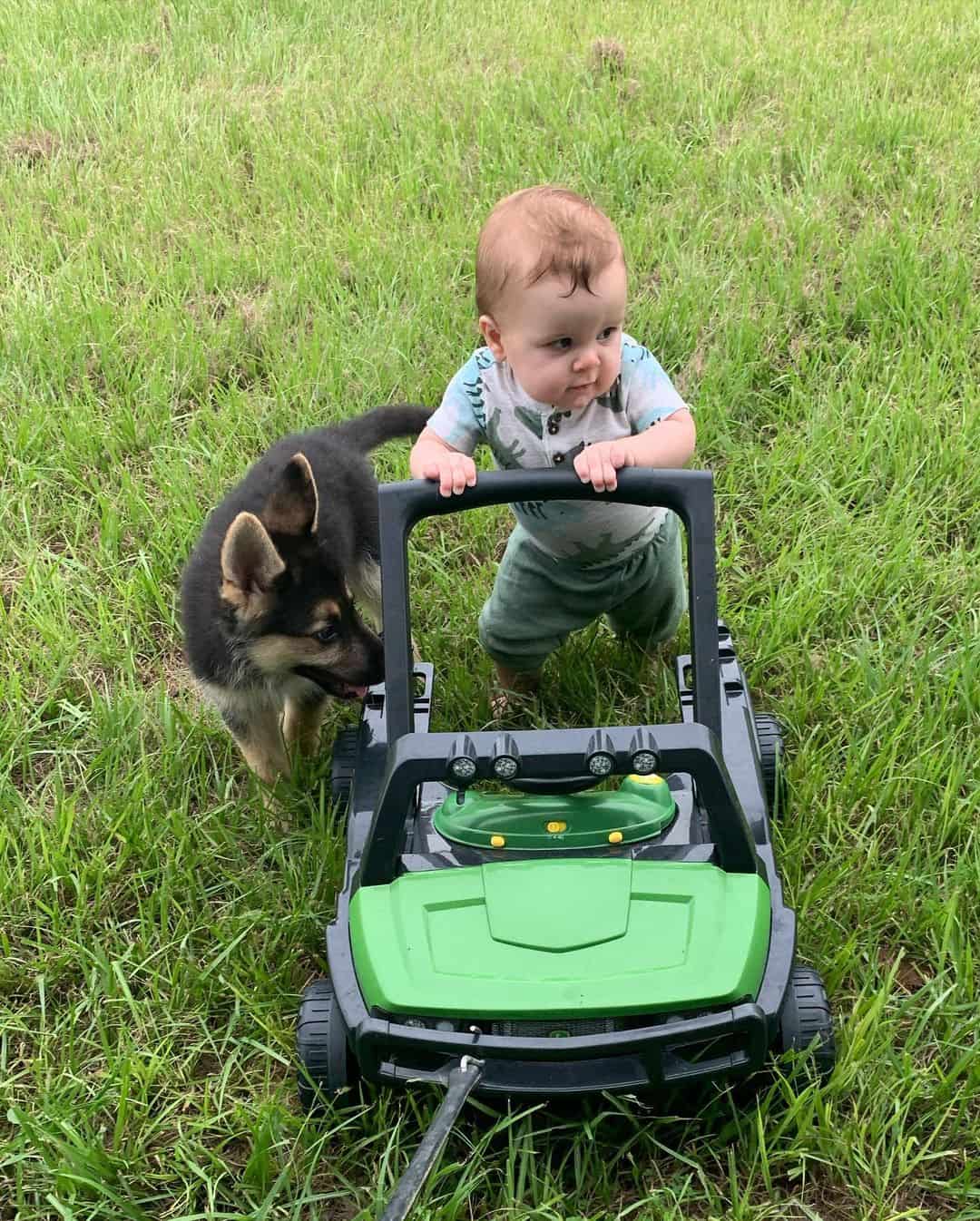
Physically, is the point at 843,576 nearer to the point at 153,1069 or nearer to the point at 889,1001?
the point at 889,1001

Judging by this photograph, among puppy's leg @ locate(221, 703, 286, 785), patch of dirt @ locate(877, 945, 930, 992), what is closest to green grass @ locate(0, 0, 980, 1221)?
patch of dirt @ locate(877, 945, 930, 992)

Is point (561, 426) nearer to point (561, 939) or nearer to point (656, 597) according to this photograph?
point (656, 597)

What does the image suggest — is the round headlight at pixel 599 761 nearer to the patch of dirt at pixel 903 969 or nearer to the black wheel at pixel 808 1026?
the black wheel at pixel 808 1026

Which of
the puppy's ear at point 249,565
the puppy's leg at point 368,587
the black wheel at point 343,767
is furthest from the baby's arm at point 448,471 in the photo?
the puppy's leg at point 368,587

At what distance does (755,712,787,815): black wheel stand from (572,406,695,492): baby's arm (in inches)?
24.8

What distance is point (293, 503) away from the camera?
Result: 2.74 m

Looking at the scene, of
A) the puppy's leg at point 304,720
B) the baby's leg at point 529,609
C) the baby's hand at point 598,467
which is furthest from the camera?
the puppy's leg at point 304,720

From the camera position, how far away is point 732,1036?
181 cm

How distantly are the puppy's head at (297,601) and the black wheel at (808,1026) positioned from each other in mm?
1335

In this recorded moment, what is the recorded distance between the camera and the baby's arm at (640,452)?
2.11 metres

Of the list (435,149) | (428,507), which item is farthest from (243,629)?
(435,149)

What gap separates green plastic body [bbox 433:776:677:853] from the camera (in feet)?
6.66

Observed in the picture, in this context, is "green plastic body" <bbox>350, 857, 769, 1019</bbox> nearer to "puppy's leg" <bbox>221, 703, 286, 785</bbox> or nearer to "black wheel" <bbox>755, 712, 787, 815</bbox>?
"black wheel" <bbox>755, 712, 787, 815</bbox>

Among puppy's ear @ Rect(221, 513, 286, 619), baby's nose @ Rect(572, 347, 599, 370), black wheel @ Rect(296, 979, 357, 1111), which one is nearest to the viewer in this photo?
black wheel @ Rect(296, 979, 357, 1111)
